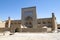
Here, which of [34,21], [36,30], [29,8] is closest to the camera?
[36,30]

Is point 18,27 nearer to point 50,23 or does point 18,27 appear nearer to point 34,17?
point 34,17

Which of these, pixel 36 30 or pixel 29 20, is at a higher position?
pixel 29 20

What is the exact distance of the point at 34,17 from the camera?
35875mm

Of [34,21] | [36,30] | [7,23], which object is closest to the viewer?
[36,30]

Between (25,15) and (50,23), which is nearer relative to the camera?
(25,15)

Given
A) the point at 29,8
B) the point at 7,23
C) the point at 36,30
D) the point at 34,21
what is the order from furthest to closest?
the point at 7,23, the point at 29,8, the point at 34,21, the point at 36,30

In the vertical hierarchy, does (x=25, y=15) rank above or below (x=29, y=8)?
below

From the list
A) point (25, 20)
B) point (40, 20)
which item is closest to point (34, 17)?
point (25, 20)

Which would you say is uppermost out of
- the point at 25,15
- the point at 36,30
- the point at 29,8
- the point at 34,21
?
the point at 29,8

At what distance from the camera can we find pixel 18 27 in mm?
27969

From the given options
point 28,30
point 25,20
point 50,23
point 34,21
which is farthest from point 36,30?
point 50,23

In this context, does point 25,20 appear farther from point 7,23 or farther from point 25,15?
point 7,23

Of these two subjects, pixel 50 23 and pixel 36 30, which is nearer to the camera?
pixel 36 30

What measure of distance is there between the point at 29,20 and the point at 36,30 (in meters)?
12.9
